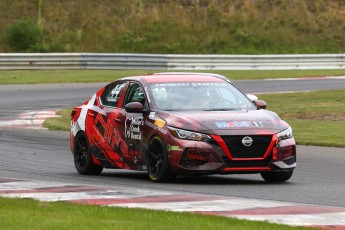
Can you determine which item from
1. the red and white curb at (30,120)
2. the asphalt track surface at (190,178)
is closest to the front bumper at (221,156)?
the asphalt track surface at (190,178)

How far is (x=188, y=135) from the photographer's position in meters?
13.2

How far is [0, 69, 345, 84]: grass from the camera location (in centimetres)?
3918

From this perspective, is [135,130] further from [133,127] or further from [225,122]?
[225,122]

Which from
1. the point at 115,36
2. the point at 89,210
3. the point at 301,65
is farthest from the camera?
the point at 115,36

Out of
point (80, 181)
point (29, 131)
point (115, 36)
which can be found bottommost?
point (115, 36)

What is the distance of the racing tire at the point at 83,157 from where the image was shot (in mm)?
15172

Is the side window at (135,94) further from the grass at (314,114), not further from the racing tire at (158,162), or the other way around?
the grass at (314,114)

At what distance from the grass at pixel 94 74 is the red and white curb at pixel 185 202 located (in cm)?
2544

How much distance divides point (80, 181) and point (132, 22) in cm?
3891

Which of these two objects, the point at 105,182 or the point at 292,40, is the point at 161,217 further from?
the point at 292,40

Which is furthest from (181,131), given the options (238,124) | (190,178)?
(190,178)

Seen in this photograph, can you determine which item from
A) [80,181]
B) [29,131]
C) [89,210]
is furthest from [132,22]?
[89,210]

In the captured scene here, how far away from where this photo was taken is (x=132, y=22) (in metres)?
52.6

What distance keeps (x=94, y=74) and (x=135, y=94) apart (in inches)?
1093
